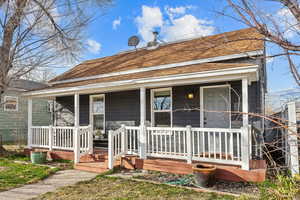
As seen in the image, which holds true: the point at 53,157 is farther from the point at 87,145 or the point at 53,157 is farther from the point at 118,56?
the point at 118,56

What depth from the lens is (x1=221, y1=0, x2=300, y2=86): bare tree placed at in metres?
1.73

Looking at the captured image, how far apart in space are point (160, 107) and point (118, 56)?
16.6ft

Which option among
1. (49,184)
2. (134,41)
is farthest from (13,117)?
(49,184)

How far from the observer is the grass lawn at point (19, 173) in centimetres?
529

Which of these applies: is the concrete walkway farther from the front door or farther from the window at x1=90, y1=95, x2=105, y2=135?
the front door

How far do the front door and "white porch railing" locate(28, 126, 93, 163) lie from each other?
13.1 ft

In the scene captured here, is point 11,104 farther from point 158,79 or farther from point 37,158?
point 158,79

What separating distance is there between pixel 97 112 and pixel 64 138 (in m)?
2.03

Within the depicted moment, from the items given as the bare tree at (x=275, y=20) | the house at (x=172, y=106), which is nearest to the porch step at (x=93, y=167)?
the house at (x=172, y=106)

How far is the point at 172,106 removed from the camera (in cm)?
768

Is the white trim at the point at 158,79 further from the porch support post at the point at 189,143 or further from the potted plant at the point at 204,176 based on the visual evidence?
the potted plant at the point at 204,176

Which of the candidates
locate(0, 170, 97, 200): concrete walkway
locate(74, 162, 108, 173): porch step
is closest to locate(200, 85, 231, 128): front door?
locate(74, 162, 108, 173): porch step

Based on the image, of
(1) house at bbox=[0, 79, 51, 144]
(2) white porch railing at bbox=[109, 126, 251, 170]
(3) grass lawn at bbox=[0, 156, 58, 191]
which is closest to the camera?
(2) white porch railing at bbox=[109, 126, 251, 170]

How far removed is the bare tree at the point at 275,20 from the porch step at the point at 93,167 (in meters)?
5.38
